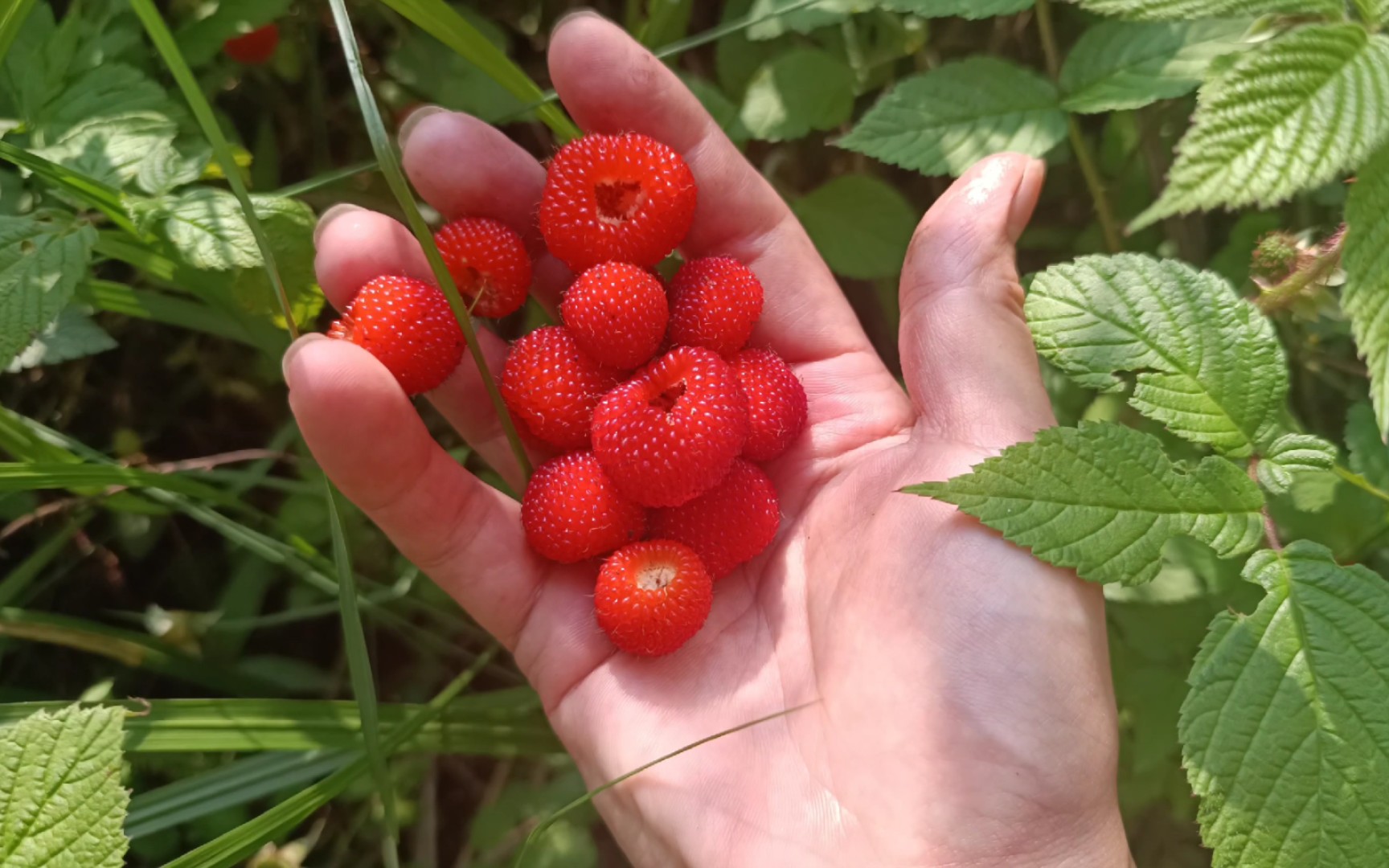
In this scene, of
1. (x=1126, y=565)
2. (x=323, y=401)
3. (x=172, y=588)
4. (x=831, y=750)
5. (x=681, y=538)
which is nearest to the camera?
(x=1126, y=565)

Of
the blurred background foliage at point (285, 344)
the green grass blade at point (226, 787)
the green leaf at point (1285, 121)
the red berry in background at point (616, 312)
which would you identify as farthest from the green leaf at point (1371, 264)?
the green grass blade at point (226, 787)

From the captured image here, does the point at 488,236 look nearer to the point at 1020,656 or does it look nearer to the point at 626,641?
the point at 626,641

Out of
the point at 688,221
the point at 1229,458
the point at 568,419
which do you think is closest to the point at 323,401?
the point at 568,419

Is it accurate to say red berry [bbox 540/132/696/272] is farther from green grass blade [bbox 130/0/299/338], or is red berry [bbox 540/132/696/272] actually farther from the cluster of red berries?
green grass blade [bbox 130/0/299/338]

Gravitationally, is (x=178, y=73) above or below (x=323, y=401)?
above

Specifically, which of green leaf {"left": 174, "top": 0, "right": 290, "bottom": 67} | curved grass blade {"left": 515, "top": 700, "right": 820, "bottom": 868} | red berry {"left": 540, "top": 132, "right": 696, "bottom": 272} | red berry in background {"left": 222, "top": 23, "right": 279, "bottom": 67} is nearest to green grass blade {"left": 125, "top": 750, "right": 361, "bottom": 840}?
curved grass blade {"left": 515, "top": 700, "right": 820, "bottom": 868}

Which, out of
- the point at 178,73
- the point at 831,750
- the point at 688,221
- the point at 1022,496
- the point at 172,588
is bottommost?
the point at 172,588

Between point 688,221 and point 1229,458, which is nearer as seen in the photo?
point 1229,458
